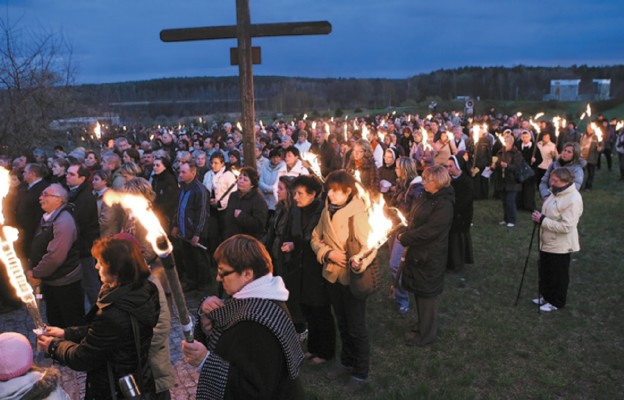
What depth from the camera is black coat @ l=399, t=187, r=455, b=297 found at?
528cm

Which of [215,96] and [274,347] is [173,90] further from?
[274,347]

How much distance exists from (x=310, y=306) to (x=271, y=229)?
1172 millimetres

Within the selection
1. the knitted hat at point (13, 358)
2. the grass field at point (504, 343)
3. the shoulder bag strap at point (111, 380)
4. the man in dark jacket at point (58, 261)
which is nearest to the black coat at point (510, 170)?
the grass field at point (504, 343)

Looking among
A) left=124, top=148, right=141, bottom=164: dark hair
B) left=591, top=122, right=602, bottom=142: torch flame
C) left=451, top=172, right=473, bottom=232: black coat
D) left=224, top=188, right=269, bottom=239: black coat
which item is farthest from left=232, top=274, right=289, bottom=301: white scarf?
left=591, top=122, right=602, bottom=142: torch flame

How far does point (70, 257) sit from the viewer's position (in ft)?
16.4

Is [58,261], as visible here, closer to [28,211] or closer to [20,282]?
[20,282]

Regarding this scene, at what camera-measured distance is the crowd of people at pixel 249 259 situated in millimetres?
2547

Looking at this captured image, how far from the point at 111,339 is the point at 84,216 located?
328 centimetres

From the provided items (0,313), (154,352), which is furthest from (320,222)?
(0,313)

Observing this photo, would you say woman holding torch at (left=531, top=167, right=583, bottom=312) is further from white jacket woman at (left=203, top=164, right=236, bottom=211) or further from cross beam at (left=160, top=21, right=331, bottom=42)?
white jacket woman at (left=203, top=164, right=236, bottom=211)

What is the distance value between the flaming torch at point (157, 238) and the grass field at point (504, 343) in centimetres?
144

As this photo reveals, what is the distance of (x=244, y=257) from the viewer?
2586 millimetres

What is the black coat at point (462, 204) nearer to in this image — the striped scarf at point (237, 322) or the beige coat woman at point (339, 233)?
the beige coat woman at point (339, 233)

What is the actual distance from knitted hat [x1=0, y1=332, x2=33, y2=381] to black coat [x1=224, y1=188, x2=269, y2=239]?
3891 mm
